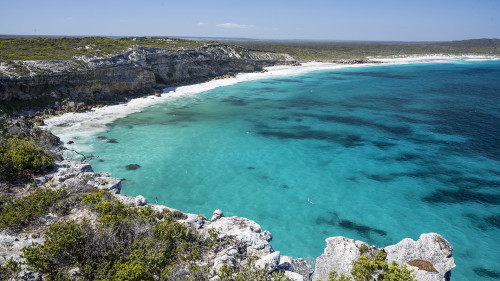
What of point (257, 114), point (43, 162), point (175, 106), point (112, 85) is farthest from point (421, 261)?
point (112, 85)

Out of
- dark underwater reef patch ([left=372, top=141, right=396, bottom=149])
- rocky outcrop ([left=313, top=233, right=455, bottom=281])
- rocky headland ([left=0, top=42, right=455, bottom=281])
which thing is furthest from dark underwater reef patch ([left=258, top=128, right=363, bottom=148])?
rocky outcrop ([left=313, top=233, right=455, bottom=281])

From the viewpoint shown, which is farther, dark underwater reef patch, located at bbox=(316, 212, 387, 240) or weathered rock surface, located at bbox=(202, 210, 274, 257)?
dark underwater reef patch, located at bbox=(316, 212, 387, 240)

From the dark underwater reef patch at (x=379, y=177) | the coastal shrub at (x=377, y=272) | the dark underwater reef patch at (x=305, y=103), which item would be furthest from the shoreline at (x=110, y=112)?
the coastal shrub at (x=377, y=272)

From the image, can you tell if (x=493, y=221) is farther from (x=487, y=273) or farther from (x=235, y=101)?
(x=235, y=101)

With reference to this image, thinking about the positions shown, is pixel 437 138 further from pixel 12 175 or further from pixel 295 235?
pixel 12 175

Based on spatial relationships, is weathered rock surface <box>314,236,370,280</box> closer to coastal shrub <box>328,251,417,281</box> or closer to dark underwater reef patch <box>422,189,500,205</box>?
coastal shrub <box>328,251,417,281</box>

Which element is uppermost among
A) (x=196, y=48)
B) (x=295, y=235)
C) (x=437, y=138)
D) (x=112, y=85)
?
(x=196, y=48)

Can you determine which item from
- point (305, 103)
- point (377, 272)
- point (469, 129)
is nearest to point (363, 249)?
point (377, 272)
